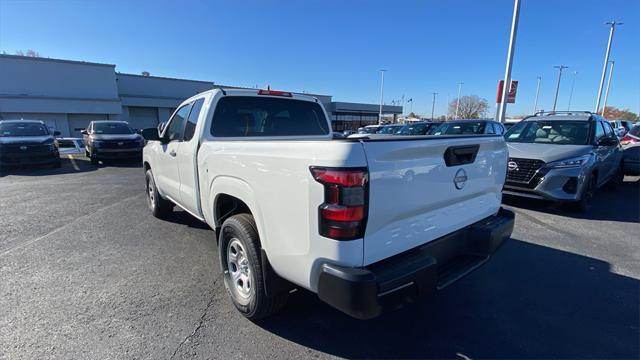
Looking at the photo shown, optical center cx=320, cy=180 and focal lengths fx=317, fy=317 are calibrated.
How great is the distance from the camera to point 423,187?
221cm

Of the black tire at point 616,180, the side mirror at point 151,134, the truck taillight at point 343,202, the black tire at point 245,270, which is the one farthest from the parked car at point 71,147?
the black tire at point 616,180

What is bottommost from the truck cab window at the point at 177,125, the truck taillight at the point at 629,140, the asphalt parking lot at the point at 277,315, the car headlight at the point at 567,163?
the asphalt parking lot at the point at 277,315

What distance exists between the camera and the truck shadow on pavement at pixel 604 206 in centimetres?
596

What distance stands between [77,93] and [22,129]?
2553 centimetres

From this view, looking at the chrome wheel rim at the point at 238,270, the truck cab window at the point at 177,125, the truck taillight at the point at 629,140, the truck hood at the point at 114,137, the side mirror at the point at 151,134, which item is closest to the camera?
the chrome wheel rim at the point at 238,270

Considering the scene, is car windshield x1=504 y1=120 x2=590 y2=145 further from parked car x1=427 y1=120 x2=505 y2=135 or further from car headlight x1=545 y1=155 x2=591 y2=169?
parked car x1=427 y1=120 x2=505 y2=135

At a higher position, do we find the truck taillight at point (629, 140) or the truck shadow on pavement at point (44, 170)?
the truck taillight at point (629, 140)

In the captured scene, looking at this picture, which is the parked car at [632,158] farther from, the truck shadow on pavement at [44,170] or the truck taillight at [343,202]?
the truck shadow on pavement at [44,170]

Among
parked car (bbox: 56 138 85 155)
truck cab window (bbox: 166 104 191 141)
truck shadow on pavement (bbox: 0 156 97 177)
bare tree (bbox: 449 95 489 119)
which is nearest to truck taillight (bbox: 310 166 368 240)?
truck cab window (bbox: 166 104 191 141)

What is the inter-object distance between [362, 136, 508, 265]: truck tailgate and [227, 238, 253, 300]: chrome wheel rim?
1268 mm

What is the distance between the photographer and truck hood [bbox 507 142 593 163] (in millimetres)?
5777

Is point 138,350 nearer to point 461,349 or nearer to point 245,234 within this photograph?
point 245,234

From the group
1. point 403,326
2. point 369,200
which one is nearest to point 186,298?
point 403,326

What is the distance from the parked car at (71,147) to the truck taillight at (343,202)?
65.2 feet
